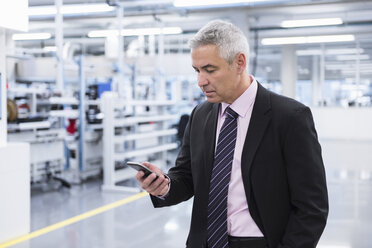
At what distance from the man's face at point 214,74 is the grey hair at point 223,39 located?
0.05 ft

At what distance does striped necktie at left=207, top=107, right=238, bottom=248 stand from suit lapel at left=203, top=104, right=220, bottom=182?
0.10ft

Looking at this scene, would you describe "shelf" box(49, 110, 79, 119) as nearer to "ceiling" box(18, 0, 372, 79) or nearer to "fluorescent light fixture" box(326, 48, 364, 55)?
"ceiling" box(18, 0, 372, 79)

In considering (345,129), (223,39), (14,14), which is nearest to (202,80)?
(223,39)

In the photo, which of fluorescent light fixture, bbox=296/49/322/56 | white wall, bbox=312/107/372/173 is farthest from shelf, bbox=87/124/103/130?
fluorescent light fixture, bbox=296/49/322/56

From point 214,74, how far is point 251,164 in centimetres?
31

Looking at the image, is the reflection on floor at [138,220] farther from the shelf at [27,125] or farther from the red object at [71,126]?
the shelf at [27,125]

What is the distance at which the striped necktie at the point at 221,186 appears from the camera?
1377 mm

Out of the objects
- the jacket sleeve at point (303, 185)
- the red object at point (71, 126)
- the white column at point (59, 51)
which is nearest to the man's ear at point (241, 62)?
the jacket sleeve at point (303, 185)

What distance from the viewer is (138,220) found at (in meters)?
4.52

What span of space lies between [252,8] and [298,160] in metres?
10.2

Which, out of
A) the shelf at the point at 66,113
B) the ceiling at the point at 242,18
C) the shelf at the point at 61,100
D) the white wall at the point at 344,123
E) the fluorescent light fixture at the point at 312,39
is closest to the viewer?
the shelf at the point at 61,100

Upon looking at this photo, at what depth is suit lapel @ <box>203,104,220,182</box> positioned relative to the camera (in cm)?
144

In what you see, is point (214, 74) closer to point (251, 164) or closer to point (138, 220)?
point (251, 164)

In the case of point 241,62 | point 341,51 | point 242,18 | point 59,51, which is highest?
point 242,18
